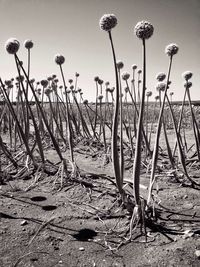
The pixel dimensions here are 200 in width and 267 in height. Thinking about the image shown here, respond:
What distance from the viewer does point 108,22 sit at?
1683 millimetres

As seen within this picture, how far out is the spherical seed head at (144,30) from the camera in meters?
1.56

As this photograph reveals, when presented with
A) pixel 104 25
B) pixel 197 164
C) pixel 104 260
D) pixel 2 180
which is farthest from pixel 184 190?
pixel 2 180

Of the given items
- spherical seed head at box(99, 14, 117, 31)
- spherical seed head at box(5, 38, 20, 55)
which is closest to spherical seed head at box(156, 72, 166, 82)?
spherical seed head at box(99, 14, 117, 31)

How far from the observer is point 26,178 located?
2838 millimetres

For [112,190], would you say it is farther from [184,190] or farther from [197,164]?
[197,164]

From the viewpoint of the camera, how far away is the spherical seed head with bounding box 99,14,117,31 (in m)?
1.68

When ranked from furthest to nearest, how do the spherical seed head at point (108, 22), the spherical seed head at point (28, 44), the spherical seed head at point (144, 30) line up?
the spherical seed head at point (28, 44) → the spherical seed head at point (108, 22) → the spherical seed head at point (144, 30)

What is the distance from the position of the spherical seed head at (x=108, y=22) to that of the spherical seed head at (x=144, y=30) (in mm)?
164

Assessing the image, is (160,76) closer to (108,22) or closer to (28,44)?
(108,22)

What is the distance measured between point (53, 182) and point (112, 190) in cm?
57

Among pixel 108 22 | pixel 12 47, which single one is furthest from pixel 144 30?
pixel 12 47

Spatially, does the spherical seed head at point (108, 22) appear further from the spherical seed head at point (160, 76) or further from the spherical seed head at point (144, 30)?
the spherical seed head at point (160, 76)

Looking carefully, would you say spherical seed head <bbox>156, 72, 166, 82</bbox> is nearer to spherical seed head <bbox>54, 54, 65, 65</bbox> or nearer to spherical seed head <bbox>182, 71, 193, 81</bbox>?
spherical seed head <bbox>182, 71, 193, 81</bbox>

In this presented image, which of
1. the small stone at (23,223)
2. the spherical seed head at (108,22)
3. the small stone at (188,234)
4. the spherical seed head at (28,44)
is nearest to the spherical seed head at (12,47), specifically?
the spherical seed head at (28,44)
